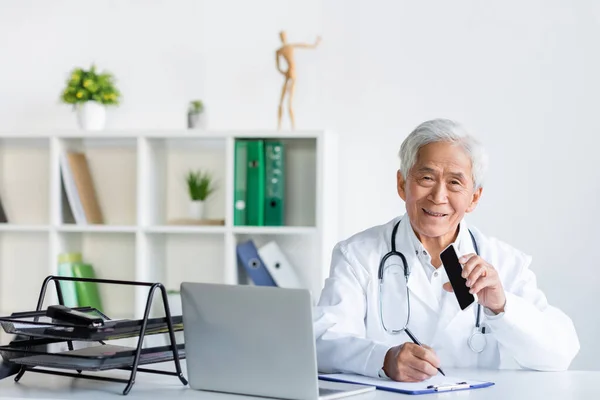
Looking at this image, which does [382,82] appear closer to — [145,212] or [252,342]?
[145,212]

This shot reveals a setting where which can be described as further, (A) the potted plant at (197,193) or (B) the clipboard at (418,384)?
(A) the potted plant at (197,193)

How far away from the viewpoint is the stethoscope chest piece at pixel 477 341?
249 cm

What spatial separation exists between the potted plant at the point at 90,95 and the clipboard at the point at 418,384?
8.04 ft

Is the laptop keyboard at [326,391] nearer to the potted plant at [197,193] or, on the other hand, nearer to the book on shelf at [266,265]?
the book on shelf at [266,265]

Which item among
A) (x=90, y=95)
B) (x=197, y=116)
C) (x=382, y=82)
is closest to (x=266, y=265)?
(x=197, y=116)

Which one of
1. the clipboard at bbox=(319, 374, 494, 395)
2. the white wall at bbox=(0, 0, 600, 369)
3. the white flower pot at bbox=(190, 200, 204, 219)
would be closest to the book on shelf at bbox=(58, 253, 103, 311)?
the white flower pot at bbox=(190, 200, 204, 219)

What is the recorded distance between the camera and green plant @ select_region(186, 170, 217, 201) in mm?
4168

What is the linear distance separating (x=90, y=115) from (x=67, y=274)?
2.49 ft

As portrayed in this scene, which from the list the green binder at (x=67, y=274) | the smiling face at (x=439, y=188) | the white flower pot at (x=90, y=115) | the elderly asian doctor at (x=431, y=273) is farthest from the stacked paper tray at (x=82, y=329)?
the white flower pot at (x=90, y=115)

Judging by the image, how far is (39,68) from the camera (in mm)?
4430

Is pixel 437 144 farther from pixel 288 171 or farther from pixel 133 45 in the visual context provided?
pixel 133 45

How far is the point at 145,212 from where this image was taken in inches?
161

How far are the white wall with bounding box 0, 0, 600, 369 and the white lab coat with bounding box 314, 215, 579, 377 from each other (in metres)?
1.45

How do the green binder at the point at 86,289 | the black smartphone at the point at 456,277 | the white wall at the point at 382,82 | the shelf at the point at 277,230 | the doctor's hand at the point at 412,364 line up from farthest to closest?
1. the green binder at the point at 86,289
2. the white wall at the point at 382,82
3. the shelf at the point at 277,230
4. the black smartphone at the point at 456,277
5. the doctor's hand at the point at 412,364
